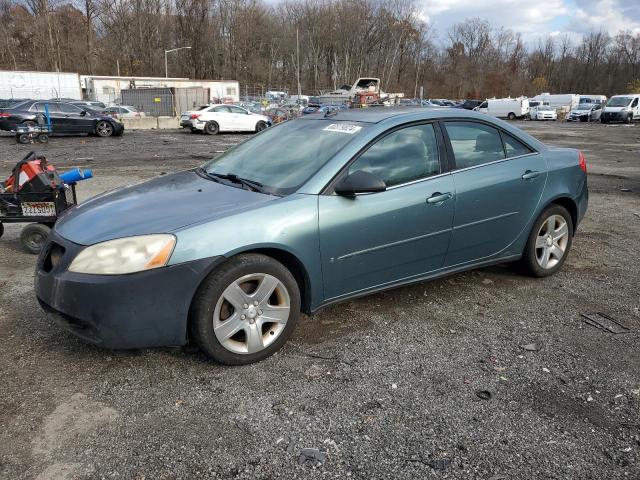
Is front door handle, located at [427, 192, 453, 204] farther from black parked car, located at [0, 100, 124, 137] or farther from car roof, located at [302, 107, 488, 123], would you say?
black parked car, located at [0, 100, 124, 137]

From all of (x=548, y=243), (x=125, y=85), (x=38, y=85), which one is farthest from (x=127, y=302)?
(x=125, y=85)

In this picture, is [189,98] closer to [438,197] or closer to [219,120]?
[219,120]

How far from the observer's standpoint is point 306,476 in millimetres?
2291

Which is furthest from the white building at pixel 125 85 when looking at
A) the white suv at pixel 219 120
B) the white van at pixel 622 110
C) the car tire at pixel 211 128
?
the white van at pixel 622 110

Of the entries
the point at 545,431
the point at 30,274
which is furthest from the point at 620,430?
the point at 30,274

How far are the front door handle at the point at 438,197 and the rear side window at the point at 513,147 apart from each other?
2.96 feet

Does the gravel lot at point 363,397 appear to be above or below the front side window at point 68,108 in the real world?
below

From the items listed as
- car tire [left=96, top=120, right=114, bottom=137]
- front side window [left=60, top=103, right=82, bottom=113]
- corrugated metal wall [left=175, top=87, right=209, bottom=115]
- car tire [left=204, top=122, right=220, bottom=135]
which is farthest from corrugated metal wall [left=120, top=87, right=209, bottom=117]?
front side window [left=60, top=103, right=82, bottom=113]

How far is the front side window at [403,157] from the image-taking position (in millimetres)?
3641

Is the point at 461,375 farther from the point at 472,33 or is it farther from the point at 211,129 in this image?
the point at 472,33

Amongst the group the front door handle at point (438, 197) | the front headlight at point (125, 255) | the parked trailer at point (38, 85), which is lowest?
the front headlight at point (125, 255)

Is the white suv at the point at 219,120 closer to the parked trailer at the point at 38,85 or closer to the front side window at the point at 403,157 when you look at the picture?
the front side window at the point at 403,157

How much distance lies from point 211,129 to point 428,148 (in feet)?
74.3

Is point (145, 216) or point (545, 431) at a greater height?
point (145, 216)
